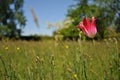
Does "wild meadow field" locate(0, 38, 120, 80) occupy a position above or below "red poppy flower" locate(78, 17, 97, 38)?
below

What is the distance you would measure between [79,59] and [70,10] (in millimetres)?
37701

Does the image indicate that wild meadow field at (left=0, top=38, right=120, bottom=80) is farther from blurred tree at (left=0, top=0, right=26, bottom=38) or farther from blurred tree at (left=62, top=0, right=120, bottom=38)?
blurred tree at (left=0, top=0, right=26, bottom=38)

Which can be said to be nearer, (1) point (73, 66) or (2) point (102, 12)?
(1) point (73, 66)

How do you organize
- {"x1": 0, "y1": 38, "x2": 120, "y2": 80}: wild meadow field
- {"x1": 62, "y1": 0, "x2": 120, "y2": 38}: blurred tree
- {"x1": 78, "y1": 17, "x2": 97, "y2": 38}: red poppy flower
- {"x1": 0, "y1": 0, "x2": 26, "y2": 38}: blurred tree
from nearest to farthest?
{"x1": 78, "y1": 17, "x2": 97, "y2": 38}: red poppy flower → {"x1": 0, "y1": 38, "x2": 120, "y2": 80}: wild meadow field → {"x1": 62, "y1": 0, "x2": 120, "y2": 38}: blurred tree → {"x1": 0, "y1": 0, "x2": 26, "y2": 38}: blurred tree

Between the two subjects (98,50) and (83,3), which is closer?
(98,50)

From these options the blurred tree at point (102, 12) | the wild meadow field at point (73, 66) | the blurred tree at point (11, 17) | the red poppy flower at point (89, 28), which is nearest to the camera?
the red poppy flower at point (89, 28)

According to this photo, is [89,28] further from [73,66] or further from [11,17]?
[11,17]

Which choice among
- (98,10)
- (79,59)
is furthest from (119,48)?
(98,10)

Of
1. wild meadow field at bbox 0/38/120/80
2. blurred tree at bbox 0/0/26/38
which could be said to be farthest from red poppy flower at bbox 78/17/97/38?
blurred tree at bbox 0/0/26/38

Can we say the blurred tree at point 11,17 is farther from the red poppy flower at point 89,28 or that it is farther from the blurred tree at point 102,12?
the red poppy flower at point 89,28

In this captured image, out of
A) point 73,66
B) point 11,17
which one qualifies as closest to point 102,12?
point 11,17

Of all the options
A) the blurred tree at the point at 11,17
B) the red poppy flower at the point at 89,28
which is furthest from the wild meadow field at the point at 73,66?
the blurred tree at the point at 11,17

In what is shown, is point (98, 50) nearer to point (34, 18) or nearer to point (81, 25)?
point (34, 18)

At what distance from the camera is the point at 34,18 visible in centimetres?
389
